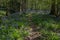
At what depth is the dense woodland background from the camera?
32.2 ft

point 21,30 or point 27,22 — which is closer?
point 21,30

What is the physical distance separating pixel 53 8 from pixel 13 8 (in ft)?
38.9

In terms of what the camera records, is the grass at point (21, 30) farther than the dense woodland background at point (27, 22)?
No

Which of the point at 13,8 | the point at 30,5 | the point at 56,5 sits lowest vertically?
the point at 30,5

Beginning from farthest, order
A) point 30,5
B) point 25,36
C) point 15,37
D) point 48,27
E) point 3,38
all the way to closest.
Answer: point 30,5 → point 48,27 → point 25,36 → point 15,37 → point 3,38

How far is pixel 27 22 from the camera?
15.4 metres

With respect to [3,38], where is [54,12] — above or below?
below

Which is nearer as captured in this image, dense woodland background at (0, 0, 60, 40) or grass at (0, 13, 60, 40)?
grass at (0, 13, 60, 40)

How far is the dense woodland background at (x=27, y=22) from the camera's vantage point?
9.83 metres

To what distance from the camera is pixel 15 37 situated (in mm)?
9125

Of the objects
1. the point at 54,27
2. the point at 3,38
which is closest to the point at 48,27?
the point at 54,27

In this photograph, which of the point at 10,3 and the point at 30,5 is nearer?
the point at 10,3

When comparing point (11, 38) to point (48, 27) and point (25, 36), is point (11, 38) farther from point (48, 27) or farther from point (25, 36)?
point (48, 27)

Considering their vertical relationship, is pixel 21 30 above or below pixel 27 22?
above
